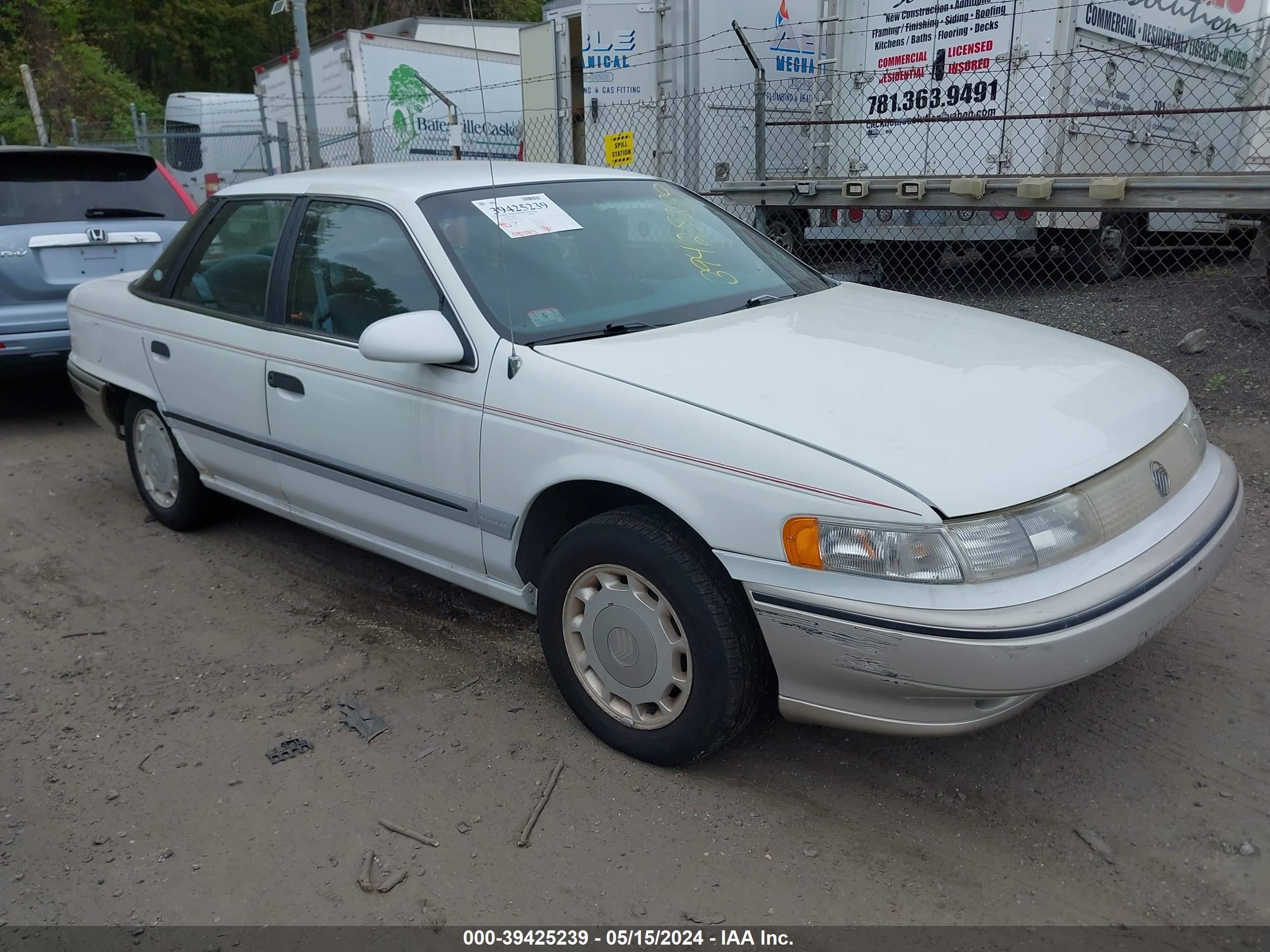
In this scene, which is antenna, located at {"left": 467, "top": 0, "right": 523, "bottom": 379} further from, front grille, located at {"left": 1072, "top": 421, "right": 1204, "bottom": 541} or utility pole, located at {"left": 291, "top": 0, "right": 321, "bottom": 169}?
utility pole, located at {"left": 291, "top": 0, "right": 321, "bottom": 169}

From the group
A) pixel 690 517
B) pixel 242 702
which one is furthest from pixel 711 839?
pixel 242 702

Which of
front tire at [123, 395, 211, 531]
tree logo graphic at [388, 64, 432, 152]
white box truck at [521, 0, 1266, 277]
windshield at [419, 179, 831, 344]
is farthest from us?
tree logo graphic at [388, 64, 432, 152]

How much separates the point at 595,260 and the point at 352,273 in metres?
0.86

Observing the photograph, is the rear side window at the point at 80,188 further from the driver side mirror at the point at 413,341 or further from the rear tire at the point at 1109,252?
the rear tire at the point at 1109,252

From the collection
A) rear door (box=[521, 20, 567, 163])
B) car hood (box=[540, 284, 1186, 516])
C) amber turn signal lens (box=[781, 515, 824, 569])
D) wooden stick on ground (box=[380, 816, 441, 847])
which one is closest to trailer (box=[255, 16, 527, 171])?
rear door (box=[521, 20, 567, 163])

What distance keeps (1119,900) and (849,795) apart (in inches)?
27.1

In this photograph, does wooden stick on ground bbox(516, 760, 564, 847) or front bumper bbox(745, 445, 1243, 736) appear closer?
front bumper bbox(745, 445, 1243, 736)

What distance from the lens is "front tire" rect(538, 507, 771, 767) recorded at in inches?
102

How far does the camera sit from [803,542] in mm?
2375

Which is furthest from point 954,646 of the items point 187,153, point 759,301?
point 187,153

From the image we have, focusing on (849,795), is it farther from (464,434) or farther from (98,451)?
(98,451)

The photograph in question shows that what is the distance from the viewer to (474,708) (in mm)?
3260

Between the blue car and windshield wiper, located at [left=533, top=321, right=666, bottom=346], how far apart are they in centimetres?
435
